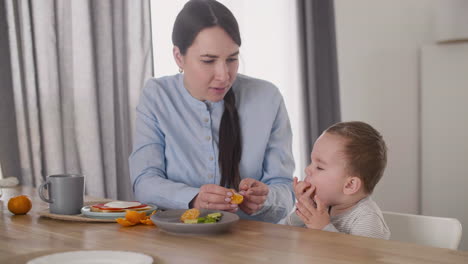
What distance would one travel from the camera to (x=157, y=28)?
2.95 meters

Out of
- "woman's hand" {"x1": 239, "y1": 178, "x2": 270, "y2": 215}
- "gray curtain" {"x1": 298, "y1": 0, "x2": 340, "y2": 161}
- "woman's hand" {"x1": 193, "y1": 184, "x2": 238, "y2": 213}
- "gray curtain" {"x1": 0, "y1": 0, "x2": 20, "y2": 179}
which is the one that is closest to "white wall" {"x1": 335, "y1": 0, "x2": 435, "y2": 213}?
"gray curtain" {"x1": 298, "y1": 0, "x2": 340, "y2": 161}

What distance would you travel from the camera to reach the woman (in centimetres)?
165

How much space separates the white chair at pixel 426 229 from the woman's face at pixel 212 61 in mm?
634

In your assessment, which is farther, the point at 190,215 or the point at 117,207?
the point at 117,207

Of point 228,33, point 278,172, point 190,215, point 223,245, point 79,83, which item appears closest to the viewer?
point 223,245

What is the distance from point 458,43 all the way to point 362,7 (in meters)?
0.72

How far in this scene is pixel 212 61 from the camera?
5.41 feet

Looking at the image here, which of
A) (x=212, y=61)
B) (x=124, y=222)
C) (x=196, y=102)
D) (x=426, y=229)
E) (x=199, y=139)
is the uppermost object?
(x=212, y=61)

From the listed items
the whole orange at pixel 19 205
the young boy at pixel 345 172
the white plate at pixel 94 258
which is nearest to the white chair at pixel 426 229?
the young boy at pixel 345 172

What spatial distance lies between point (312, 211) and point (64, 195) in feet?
2.17

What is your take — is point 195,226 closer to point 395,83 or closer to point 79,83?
point 79,83

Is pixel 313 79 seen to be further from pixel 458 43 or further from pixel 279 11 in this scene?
pixel 458 43

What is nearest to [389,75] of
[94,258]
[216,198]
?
[216,198]

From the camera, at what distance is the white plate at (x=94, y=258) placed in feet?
3.02
